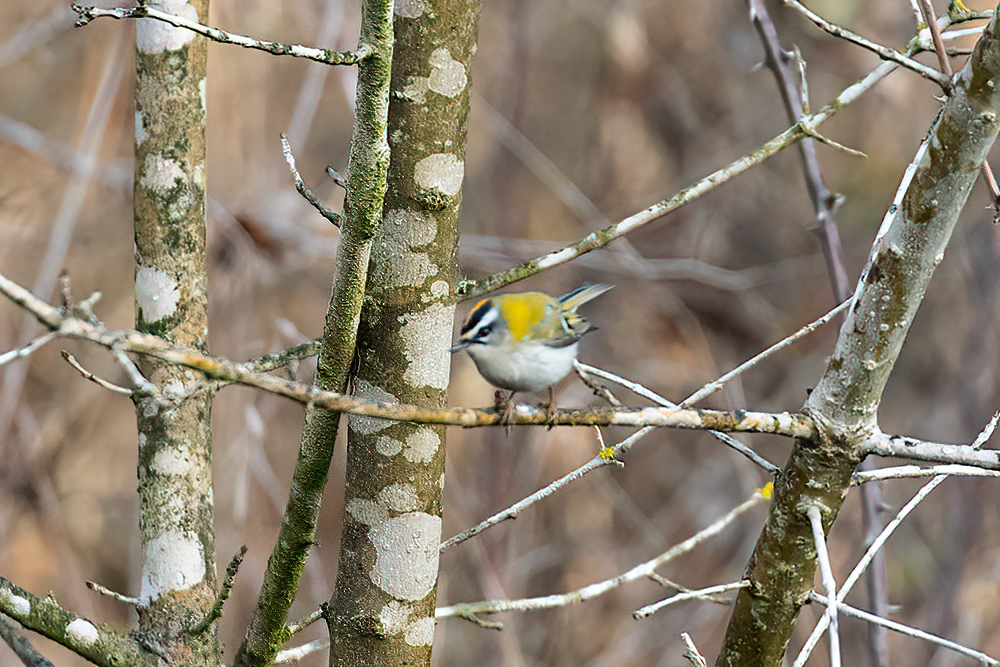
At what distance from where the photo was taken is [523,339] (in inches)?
85.7

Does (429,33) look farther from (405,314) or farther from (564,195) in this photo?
(564,195)

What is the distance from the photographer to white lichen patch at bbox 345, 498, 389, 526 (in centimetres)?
155

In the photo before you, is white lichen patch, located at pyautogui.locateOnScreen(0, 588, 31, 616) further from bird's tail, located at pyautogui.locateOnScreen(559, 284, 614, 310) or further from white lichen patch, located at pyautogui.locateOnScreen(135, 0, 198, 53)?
bird's tail, located at pyautogui.locateOnScreen(559, 284, 614, 310)

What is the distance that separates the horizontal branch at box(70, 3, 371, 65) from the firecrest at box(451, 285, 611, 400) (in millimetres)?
847

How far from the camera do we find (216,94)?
15.6 ft

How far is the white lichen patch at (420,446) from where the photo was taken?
1543 mm

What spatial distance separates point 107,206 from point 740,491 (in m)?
4.72

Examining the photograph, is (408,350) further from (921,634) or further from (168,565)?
(921,634)

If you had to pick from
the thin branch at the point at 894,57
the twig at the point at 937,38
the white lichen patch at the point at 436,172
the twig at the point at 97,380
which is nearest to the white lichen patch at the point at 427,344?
the white lichen patch at the point at 436,172

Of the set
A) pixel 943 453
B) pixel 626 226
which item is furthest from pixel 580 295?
pixel 943 453

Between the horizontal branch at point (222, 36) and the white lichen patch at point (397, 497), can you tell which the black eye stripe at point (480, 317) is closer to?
the white lichen patch at point (397, 497)

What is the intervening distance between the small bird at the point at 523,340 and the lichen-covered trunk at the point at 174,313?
0.60m

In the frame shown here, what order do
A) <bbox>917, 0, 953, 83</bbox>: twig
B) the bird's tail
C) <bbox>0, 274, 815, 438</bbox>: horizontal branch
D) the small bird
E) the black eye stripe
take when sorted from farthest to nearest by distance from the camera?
the bird's tail < the black eye stripe < the small bird < <bbox>917, 0, 953, 83</bbox>: twig < <bbox>0, 274, 815, 438</bbox>: horizontal branch

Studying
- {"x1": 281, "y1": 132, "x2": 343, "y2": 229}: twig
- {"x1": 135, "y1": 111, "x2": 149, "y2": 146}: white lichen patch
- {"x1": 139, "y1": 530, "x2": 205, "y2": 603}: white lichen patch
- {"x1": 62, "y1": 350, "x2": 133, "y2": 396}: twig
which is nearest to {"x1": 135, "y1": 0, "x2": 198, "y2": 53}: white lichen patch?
{"x1": 135, "y1": 111, "x2": 149, "y2": 146}: white lichen patch
